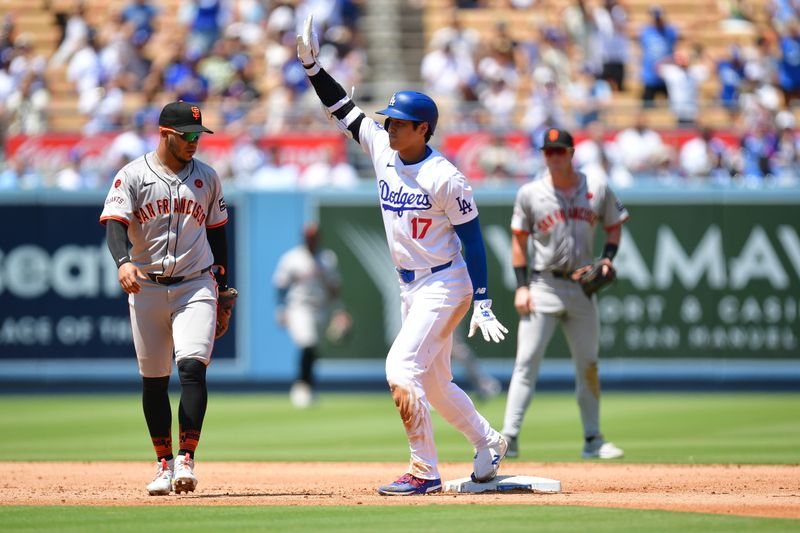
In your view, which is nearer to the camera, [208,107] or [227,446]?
[227,446]

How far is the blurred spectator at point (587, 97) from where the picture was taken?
62.7 feet

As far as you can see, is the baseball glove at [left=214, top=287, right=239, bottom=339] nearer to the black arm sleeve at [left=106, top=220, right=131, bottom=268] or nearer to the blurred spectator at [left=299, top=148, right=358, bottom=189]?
the black arm sleeve at [left=106, top=220, right=131, bottom=268]

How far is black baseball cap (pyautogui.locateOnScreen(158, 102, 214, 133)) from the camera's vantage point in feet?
25.6

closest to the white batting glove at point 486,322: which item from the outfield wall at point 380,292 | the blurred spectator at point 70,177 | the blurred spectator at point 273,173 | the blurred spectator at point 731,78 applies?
the outfield wall at point 380,292

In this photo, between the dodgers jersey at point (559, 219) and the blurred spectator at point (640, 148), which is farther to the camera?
the blurred spectator at point (640, 148)

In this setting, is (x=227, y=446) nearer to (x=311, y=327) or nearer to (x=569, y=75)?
(x=311, y=327)

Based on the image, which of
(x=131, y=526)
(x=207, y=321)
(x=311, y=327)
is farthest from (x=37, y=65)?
(x=131, y=526)

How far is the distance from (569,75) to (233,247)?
6.60 meters

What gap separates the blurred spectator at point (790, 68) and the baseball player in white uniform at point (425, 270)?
14.7m

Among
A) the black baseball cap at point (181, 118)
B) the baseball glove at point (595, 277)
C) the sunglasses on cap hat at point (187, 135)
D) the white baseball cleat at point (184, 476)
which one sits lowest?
the white baseball cleat at point (184, 476)

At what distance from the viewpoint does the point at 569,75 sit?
21.4 meters

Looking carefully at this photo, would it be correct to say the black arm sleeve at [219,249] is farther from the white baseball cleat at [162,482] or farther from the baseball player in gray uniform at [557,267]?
the baseball player in gray uniform at [557,267]

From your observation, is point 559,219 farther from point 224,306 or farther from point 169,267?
point 169,267

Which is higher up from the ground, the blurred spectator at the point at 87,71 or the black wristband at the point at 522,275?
the blurred spectator at the point at 87,71
